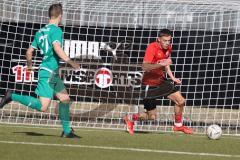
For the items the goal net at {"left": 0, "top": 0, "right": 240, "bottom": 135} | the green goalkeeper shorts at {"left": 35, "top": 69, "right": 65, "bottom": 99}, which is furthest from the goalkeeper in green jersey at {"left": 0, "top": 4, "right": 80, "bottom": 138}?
the goal net at {"left": 0, "top": 0, "right": 240, "bottom": 135}

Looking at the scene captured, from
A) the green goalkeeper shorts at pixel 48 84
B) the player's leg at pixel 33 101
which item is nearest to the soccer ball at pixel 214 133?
the green goalkeeper shorts at pixel 48 84

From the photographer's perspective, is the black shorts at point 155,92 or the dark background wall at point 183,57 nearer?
the black shorts at point 155,92

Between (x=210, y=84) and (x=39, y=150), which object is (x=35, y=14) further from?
(x=39, y=150)

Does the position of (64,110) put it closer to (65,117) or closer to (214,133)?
(65,117)

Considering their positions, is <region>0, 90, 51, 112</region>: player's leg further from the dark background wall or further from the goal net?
the dark background wall

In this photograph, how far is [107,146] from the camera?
32.8ft

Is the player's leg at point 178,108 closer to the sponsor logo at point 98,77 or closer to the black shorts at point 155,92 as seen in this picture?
the black shorts at point 155,92

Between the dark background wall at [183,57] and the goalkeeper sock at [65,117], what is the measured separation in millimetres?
4560

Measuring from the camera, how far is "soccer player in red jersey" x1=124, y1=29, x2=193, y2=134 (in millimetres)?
12984

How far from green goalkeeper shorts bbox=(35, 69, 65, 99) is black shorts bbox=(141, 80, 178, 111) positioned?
233cm

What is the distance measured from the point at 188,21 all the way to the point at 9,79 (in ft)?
12.7

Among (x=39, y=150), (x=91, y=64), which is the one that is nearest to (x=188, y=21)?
(x=91, y=64)

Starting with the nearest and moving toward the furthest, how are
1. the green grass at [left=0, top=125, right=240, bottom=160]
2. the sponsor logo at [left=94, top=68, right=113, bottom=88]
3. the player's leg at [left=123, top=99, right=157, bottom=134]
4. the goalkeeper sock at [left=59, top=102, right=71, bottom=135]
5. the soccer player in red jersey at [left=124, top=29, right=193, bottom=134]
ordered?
1. the green grass at [left=0, top=125, right=240, bottom=160]
2. the goalkeeper sock at [left=59, top=102, right=71, bottom=135]
3. the soccer player in red jersey at [left=124, top=29, right=193, bottom=134]
4. the player's leg at [left=123, top=99, right=157, bottom=134]
5. the sponsor logo at [left=94, top=68, right=113, bottom=88]

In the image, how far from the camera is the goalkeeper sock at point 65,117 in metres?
11.1
